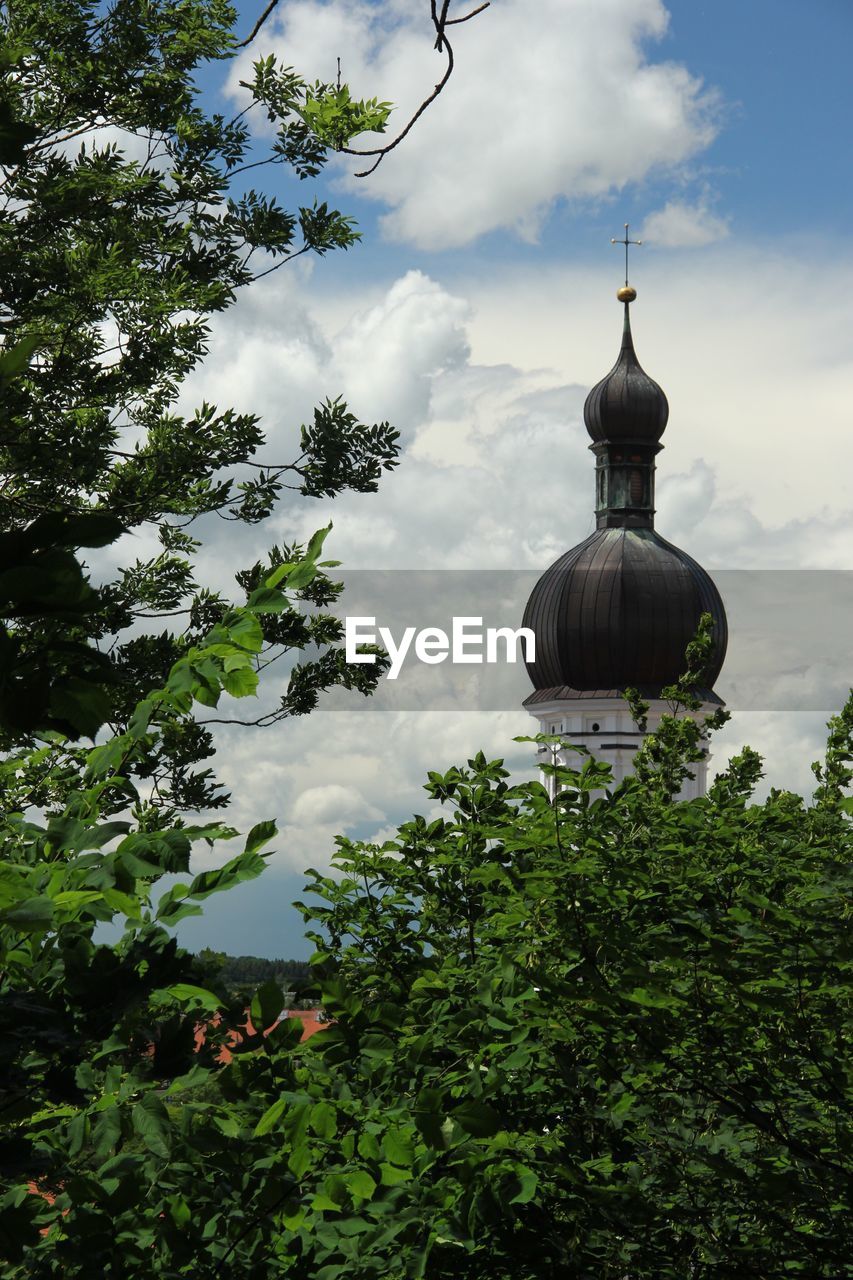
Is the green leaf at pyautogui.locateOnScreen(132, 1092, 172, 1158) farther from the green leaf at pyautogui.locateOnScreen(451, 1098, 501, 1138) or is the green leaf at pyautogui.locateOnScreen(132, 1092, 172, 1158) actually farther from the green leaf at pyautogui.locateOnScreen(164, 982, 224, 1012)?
the green leaf at pyautogui.locateOnScreen(451, 1098, 501, 1138)

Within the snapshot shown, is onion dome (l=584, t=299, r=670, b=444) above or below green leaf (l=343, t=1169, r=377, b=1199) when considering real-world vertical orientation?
above

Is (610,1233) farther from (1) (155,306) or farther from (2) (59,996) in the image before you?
(1) (155,306)

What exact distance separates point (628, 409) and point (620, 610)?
9.51 metres

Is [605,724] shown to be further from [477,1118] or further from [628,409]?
[477,1118]

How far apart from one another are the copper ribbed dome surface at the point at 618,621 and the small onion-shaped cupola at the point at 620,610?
0.03m

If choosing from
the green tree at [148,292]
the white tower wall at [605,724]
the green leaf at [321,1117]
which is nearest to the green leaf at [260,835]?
the green leaf at [321,1117]

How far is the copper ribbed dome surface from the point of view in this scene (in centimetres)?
4650

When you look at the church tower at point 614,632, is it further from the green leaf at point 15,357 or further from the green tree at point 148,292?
the green leaf at point 15,357

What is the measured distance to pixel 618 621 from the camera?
4691 cm

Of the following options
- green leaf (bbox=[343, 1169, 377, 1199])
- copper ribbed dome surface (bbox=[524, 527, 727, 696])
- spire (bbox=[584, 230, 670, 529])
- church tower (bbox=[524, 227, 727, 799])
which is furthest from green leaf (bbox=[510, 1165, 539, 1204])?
spire (bbox=[584, 230, 670, 529])

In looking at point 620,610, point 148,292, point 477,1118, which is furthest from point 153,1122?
point 620,610

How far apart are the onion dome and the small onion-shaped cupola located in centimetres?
201

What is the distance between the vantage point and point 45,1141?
314cm

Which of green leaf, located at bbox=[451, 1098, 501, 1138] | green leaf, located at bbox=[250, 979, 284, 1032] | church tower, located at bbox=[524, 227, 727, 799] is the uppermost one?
church tower, located at bbox=[524, 227, 727, 799]
